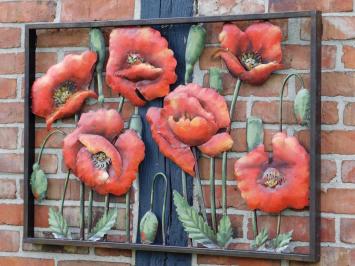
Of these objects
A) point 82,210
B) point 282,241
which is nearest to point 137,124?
point 82,210

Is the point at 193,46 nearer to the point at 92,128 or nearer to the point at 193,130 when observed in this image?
the point at 193,130

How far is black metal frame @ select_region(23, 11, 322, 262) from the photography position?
2420mm

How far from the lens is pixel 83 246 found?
2.71m

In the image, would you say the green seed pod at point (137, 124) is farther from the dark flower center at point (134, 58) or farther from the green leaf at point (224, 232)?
the green leaf at point (224, 232)

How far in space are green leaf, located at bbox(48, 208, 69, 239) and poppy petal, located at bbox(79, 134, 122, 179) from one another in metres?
0.24

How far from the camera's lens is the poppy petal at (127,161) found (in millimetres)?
2615

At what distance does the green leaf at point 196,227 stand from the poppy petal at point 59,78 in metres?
0.52

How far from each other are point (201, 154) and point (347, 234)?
490 millimetres

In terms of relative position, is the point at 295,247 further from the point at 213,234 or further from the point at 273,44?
the point at 273,44

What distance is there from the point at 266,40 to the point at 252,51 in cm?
6

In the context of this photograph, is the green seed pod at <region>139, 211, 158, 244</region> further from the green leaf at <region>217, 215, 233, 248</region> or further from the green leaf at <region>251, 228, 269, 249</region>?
the green leaf at <region>251, 228, 269, 249</region>

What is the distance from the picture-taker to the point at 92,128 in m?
2.68

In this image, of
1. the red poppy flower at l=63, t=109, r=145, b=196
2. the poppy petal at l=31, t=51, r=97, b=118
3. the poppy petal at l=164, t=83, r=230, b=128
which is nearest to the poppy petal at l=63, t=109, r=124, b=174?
the red poppy flower at l=63, t=109, r=145, b=196

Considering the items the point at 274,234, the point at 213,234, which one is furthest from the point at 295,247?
the point at 213,234
